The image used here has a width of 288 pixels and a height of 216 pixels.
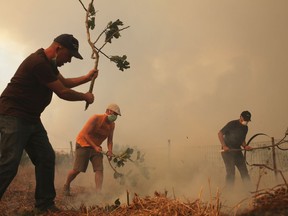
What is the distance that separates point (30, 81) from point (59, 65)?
32 cm

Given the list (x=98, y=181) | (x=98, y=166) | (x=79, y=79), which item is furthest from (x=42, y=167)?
(x=98, y=166)

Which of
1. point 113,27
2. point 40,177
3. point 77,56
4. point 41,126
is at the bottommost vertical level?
point 40,177

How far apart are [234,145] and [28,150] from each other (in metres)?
4.71

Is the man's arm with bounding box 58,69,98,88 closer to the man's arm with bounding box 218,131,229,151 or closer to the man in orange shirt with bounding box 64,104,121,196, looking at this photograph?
the man in orange shirt with bounding box 64,104,121,196

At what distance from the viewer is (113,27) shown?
4.16 m

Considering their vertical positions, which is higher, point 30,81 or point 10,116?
point 30,81

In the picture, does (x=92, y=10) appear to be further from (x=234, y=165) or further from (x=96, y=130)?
(x=234, y=165)

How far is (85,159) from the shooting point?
6551 mm

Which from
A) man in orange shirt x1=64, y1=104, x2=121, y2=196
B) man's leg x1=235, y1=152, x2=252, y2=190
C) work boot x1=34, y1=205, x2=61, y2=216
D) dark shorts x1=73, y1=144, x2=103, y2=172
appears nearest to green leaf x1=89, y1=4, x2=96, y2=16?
work boot x1=34, y1=205, x2=61, y2=216

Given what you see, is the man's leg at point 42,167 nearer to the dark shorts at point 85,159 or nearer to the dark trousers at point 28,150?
the dark trousers at point 28,150

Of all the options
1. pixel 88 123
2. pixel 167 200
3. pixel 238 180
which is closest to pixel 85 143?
pixel 88 123

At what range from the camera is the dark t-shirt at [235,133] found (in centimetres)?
761

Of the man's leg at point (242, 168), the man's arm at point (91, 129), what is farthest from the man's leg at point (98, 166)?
the man's leg at point (242, 168)

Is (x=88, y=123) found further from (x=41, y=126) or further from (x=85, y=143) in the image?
(x=41, y=126)
